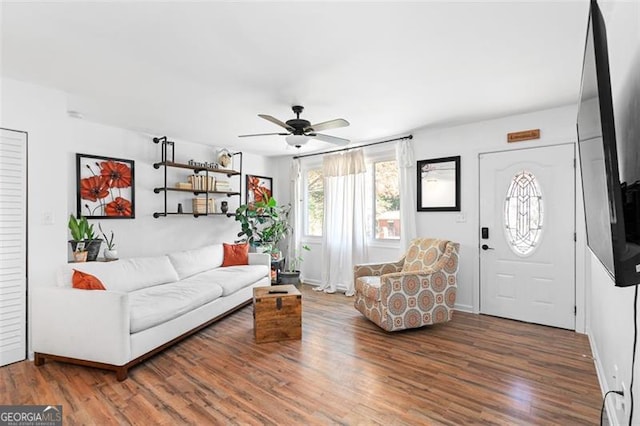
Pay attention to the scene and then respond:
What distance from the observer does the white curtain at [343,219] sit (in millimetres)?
4926

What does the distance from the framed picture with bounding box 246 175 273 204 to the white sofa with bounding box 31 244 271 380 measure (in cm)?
221

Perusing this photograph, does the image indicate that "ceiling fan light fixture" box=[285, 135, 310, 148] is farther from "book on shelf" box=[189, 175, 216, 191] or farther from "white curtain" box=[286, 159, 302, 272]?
"white curtain" box=[286, 159, 302, 272]

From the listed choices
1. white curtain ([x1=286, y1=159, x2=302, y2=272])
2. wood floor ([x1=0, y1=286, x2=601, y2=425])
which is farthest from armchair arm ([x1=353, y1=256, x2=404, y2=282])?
white curtain ([x1=286, y1=159, x2=302, y2=272])

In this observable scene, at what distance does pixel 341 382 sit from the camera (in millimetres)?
2359

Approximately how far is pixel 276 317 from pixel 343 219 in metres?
2.33

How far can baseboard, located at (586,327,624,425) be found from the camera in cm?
178

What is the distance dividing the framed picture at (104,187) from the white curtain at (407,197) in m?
3.69

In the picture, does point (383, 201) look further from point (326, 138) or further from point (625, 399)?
point (625, 399)

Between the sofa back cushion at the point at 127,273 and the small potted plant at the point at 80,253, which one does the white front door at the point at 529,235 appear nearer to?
the sofa back cushion at the point at 127,273

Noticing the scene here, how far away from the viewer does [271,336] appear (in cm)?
313

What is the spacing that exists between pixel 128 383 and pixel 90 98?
2652 millimetres

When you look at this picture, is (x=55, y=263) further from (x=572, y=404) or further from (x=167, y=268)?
(x=572, y=404)

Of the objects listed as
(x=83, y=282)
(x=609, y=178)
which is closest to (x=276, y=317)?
(x=83, y=282)

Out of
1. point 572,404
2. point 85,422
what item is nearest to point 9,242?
point 85,422
